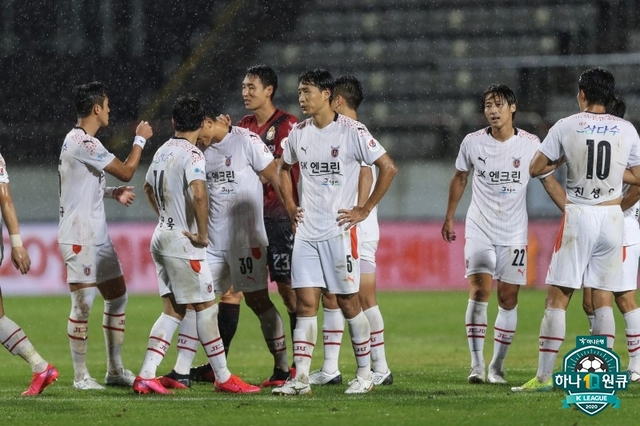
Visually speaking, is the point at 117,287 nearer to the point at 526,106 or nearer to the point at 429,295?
the point at 429,295

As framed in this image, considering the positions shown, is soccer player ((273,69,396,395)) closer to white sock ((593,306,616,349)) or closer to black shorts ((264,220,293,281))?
black shorts ((264,220,293,281))

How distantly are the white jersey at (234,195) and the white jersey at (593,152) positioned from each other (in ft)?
6.39

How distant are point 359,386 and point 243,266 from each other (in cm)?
120

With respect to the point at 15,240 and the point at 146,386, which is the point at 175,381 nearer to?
the point at 146,386

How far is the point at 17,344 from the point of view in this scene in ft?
22.7

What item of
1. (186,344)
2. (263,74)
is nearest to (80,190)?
(186,344)

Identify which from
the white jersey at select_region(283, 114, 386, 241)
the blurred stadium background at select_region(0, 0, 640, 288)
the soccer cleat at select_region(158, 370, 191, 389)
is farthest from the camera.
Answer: the blurred stadium background at select_region(0, 0, 640, 288)

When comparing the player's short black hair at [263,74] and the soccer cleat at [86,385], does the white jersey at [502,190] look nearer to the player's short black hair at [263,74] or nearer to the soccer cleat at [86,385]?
the player's short black hair at [263,74]

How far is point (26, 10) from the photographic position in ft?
70.9

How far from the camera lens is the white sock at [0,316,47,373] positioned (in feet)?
22.7

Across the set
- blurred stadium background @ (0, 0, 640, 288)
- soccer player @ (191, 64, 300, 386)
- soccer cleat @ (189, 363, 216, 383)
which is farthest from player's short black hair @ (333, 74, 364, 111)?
blurred stadium background @ (0, 0, 640, 288)

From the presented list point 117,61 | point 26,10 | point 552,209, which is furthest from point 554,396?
point 26,10

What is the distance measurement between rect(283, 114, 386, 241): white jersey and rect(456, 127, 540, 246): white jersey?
1.14m

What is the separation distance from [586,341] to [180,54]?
17.3m
